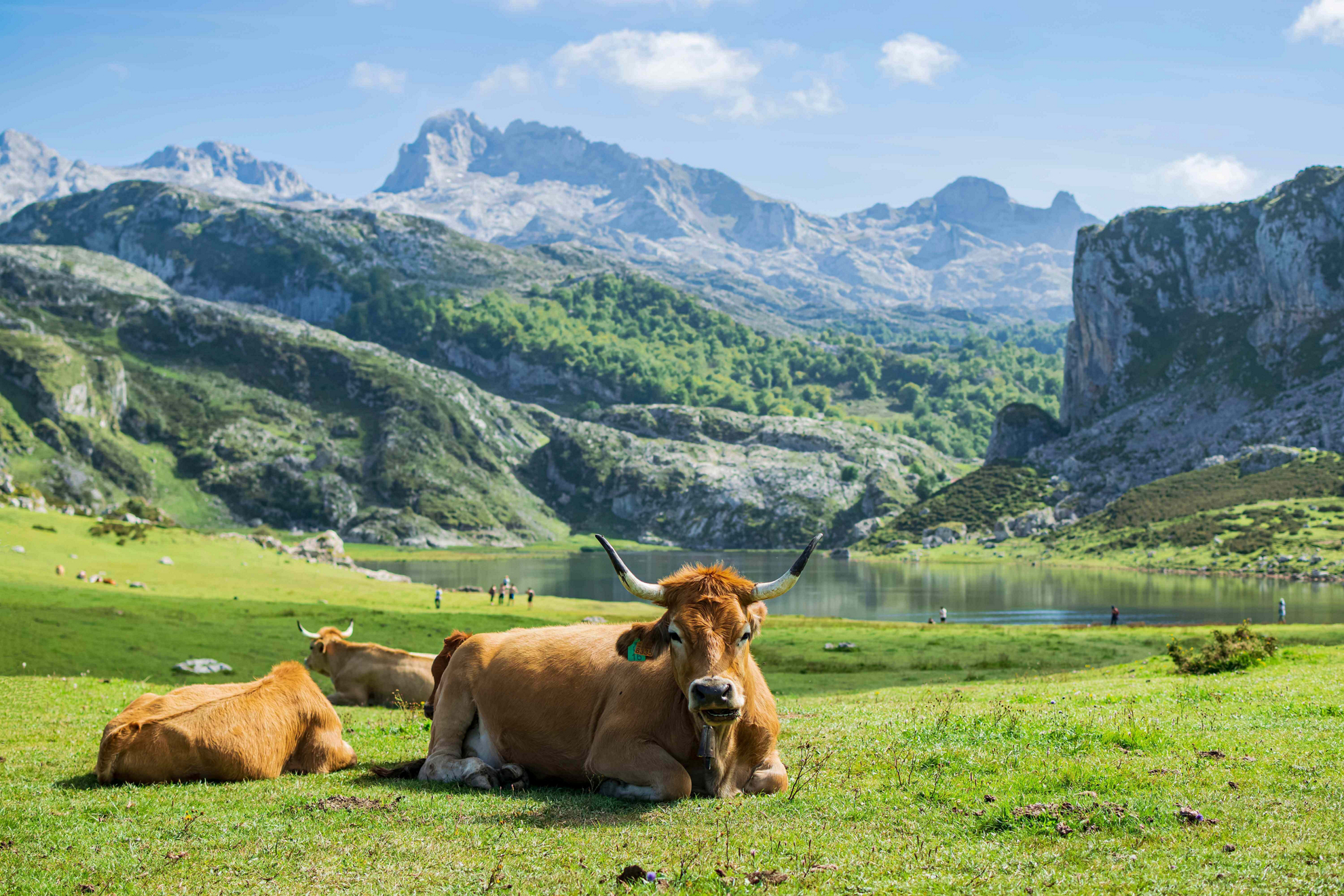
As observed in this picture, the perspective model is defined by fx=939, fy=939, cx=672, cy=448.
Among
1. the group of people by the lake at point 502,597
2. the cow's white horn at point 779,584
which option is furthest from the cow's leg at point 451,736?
the group of people by the lake at point 502,597

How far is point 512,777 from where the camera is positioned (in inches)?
469

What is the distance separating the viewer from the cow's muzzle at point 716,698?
9070 millimetres

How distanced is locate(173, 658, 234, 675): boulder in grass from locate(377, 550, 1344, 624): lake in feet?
156

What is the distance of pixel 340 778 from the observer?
12.5 m

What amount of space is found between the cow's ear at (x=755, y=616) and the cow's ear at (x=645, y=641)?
37.6 inches

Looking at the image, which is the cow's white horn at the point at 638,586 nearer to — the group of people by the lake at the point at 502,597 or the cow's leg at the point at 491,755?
the cow's leg at the point at 491,755

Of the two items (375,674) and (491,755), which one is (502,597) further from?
(491,755)

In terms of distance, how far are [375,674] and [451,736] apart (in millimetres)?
13019

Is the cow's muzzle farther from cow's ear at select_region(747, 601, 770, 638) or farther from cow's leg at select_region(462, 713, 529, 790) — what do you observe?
cow's leg at select_region(462, 713, 529, 790)

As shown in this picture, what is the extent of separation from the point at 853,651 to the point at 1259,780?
39009mm

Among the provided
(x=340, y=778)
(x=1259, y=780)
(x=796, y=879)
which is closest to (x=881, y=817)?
(x=796, y=879)

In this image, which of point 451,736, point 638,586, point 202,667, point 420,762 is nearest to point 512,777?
point 451,736

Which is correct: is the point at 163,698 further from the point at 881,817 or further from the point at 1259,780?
the point at 1259,780

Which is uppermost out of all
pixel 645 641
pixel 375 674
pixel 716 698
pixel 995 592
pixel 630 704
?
pixel 645 641
